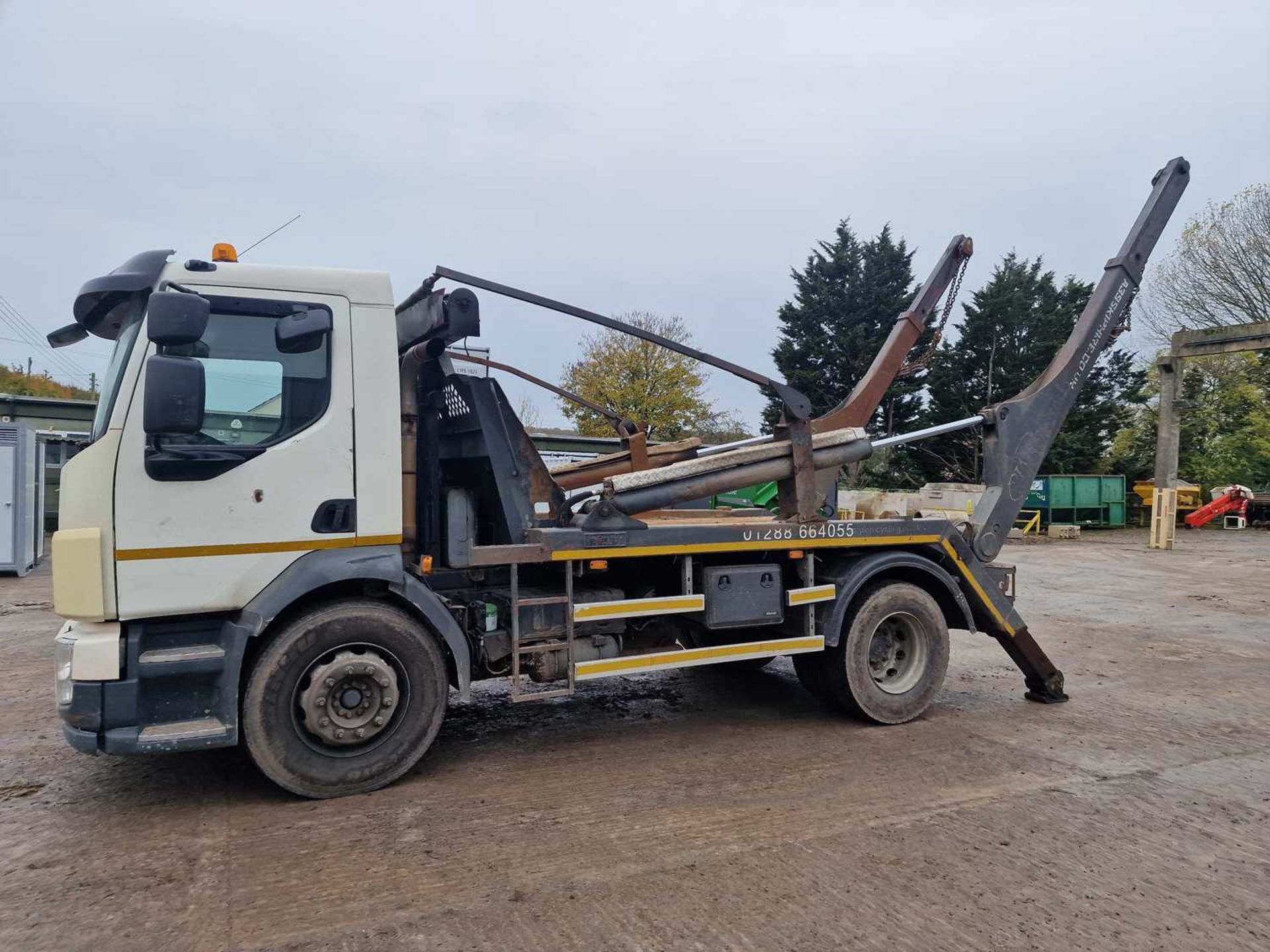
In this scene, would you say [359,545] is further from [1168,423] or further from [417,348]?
[1168,423]

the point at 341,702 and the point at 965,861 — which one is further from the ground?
the point at 341,702

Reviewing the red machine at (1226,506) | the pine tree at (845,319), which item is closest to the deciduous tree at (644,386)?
the pine tree at (845,319)

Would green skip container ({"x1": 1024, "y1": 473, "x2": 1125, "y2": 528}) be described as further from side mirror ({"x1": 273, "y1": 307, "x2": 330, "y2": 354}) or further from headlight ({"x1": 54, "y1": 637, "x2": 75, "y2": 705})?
headlight ({"x1": 54, "y1": 637, "x2": 75, "y2": 705})

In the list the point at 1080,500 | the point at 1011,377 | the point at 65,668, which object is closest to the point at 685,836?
the point at 65,668

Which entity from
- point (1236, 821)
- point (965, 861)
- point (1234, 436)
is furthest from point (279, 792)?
point (1234, 436)

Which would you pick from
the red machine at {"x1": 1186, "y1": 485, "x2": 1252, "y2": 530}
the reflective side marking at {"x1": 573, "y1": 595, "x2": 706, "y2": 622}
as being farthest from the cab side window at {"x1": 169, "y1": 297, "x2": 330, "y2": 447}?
the red machine at {"x1": 1186, "y1": 485, "x2": 1252, "y2": 530}

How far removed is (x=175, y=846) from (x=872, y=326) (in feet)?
98.8

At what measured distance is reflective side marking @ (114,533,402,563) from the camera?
431 cm

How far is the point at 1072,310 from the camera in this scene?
1345 inches

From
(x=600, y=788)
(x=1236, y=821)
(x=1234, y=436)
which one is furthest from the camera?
(x=1234, y=436)

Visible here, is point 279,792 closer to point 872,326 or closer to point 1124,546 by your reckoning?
point 1124,546

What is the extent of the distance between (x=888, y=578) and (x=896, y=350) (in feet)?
6.20

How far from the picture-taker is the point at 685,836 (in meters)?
4.32

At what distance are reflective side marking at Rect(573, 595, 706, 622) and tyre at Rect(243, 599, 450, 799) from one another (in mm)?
904
